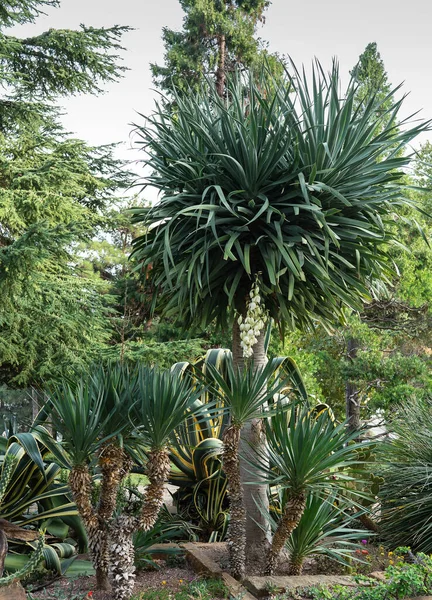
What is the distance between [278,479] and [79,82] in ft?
44.2

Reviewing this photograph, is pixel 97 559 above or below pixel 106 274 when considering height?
below

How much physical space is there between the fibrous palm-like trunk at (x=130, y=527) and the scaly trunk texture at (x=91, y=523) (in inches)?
7.4

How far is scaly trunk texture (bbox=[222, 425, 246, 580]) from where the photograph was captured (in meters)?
4.48

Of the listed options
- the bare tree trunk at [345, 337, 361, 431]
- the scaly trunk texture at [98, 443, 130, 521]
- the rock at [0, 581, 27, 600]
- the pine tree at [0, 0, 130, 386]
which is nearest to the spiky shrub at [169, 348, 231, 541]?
the scaly trunk texture at [98, 443, 130, 521]

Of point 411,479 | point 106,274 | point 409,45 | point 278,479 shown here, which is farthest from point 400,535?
point 106,274

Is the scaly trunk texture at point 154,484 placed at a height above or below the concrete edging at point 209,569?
above

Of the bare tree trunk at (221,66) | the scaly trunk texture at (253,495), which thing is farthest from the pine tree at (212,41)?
the scaly trunk texture at (253,495)

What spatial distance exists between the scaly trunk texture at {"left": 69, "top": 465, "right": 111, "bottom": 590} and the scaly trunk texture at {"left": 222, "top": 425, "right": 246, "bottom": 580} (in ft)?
2.98

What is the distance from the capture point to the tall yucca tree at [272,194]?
14.4 feet

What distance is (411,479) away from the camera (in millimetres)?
5988

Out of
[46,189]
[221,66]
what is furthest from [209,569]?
[221,66]

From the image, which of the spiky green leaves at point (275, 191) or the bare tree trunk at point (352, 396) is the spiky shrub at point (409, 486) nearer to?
the spiky green leaves at point (275, 191)

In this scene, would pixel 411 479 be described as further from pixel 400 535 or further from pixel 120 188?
pixel 120 188

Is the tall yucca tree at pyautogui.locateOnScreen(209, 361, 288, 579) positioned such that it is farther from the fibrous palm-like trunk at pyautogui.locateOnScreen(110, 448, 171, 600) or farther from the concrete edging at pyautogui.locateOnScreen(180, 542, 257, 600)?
the fibrous palm-like trunk at pyautogui.locateOnScreen(110, 448, 171, 600)
